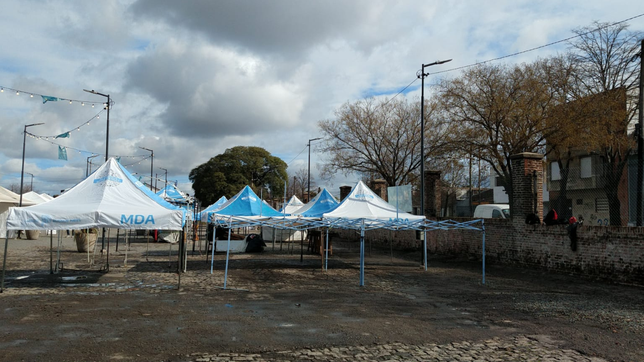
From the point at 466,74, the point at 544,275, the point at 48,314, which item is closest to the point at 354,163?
the point at 466,74

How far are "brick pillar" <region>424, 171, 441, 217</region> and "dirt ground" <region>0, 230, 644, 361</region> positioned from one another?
840 cm

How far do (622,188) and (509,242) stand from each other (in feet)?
20.1

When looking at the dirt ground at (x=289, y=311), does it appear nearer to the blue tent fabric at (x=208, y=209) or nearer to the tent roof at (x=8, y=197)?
the blue tent fabric at (x=208, y=209)

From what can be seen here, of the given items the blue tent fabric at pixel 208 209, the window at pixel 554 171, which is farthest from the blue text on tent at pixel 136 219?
the window at pixel 554 171

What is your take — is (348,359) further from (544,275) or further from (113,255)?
(113,255)

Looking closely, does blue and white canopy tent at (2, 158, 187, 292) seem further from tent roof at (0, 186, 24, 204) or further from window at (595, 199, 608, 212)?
tent roof at (0, 186, 24, 204)

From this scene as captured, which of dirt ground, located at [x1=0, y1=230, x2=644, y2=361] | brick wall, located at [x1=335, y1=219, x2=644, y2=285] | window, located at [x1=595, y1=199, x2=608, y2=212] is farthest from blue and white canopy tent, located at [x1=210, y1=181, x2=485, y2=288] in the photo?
window, located at [x1=595, y1=199, x2=608, y2=212]

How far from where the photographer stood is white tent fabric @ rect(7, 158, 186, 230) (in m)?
11.6

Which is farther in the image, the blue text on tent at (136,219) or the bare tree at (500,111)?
the bare tree at (500,111)

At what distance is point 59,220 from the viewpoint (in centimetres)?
1163

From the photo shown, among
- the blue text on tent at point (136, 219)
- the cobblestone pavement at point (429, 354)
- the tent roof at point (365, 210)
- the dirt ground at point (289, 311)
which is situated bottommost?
the cobblestone pavement at point (429, 354)

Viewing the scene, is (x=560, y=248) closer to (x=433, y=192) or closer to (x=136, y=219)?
(x=433, y=192)

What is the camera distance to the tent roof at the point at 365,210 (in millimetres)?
16484

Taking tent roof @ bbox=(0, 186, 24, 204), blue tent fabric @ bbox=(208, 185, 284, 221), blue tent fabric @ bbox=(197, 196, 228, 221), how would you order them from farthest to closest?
tent roof @ bbox=(0, 186, 24, 204)
blue tent fabric @ bbox=(197, 196, 228, 221)
blue tent fabric @ bbox=(208, 185, 284, 221)
